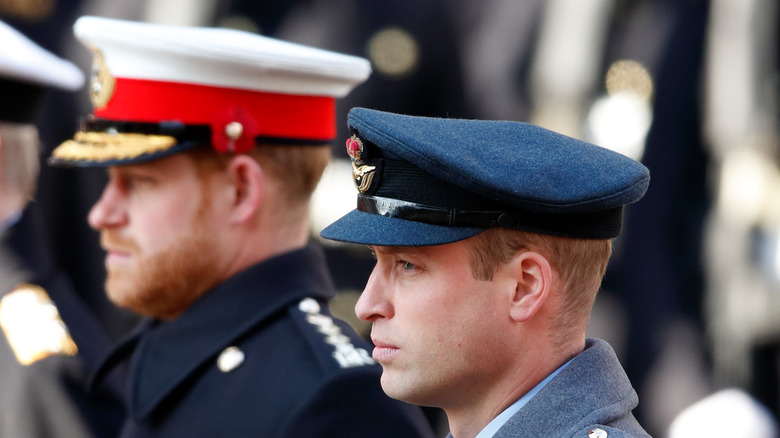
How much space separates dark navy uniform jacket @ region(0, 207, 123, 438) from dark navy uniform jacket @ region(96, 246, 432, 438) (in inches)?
7.9

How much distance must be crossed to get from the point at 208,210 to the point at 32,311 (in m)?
0.77

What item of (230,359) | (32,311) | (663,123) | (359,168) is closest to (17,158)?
(32,311)

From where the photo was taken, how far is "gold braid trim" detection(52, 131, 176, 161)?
7.93 ft

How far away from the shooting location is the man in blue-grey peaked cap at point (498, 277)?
1.53m

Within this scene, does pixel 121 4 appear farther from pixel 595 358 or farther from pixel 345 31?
pixel 595 358

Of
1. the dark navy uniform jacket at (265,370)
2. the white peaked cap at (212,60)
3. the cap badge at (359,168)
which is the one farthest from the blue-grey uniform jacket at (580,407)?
the white peaked cap at (212,60)

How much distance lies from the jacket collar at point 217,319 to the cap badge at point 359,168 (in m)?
0.73

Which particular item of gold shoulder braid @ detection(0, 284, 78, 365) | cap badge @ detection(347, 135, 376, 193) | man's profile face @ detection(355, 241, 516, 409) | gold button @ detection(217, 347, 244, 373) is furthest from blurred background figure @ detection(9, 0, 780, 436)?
man's profile face @ detection(355, 241, 516, 409)

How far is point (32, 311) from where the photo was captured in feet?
9.47

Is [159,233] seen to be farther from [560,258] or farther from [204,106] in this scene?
[560,258]

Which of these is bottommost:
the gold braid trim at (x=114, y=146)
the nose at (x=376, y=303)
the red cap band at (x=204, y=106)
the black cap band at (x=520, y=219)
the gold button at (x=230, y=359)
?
the gold button at (x=230, y=359)

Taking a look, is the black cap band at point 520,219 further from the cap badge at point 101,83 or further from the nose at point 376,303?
the cap badge at point 101,83

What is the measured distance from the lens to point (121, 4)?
165 inches

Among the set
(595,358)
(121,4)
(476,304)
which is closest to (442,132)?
Result: (476,304)
